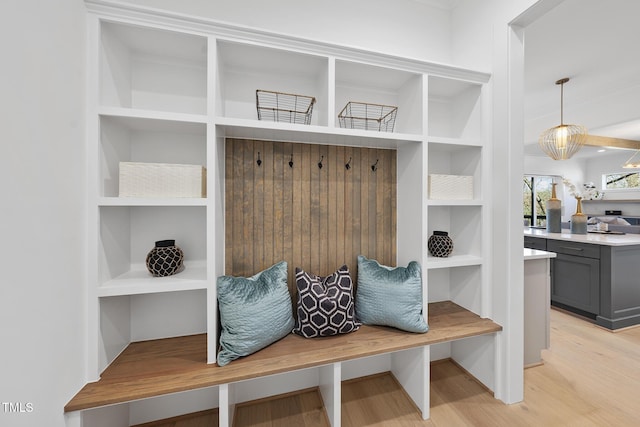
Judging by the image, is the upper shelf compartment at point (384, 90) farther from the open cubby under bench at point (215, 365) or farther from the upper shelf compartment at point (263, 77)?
the open cubby under bench at point (215, 365)

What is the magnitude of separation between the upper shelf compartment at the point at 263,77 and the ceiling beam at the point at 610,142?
5.75 metres

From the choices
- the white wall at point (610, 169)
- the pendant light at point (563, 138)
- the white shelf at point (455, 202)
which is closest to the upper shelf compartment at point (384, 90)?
the white shelf at point (455, 202)

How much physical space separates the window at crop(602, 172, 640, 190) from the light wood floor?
7223 mm

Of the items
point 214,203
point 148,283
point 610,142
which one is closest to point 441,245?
point 214,203

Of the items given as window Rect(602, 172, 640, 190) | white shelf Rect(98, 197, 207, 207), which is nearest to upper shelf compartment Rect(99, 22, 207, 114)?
white shelf Rect(98, 197, 207, 207)

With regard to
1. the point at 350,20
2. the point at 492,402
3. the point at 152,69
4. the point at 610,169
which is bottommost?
the point at 492,402

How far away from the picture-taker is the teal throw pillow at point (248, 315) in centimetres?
130

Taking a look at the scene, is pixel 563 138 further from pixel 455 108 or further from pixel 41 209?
pixel 41 209

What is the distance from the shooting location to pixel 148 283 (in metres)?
1.23

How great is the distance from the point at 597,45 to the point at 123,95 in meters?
3.73

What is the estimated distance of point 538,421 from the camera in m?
1.51

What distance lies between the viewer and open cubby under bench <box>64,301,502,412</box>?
43.8 inches

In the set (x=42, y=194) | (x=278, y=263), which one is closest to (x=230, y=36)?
(x=42, y=194)

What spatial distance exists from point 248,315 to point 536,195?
8.02 m
